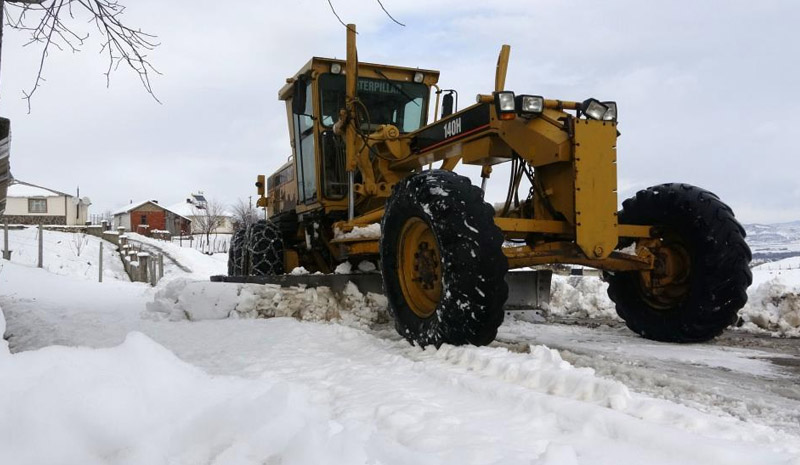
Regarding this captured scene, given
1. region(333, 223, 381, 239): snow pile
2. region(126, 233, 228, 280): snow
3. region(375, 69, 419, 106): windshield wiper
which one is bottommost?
Answer: region(126, 233, 228, 280): snow

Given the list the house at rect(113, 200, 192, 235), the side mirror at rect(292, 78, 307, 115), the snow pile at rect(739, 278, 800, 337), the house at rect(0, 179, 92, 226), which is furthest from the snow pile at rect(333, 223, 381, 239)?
the house at rect(113, 200, 192, 235)

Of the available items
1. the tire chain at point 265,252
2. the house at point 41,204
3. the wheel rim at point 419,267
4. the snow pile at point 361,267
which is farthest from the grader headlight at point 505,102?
the house at point 41,204

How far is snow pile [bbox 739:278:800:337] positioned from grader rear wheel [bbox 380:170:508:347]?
9.99ft

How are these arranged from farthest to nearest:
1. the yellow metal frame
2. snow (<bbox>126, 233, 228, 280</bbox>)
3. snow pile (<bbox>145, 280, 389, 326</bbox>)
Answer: snow (<bbox>126, 233, 228, 280</bbox>) → snow pile (<bbox>145, 280, 389, 326</bbox>) → the yellow metal frame

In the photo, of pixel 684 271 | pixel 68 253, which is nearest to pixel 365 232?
pixel 684 271

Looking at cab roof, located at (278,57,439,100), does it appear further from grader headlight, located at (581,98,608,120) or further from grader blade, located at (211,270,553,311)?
grader headlight, located at (581,98,608,120)

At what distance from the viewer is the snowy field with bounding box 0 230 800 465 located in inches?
81.7

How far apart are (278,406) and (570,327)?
13.6 ft

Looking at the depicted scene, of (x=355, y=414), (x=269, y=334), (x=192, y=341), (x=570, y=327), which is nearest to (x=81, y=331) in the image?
(x=192, y=341)

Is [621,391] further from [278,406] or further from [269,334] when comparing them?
[269,334]

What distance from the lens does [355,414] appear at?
9.26 ft

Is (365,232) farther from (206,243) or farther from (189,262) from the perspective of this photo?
(206,243)

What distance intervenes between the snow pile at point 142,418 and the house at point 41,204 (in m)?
55.9

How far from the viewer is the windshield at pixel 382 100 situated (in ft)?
24.9
